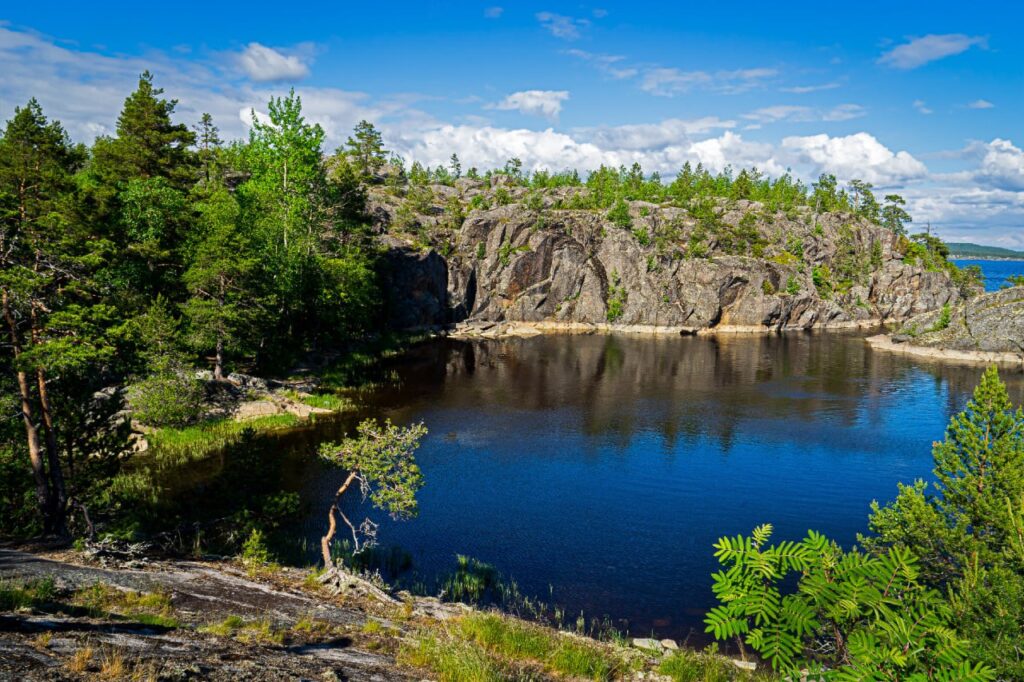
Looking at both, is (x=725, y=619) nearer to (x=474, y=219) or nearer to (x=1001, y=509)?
(x=1001, y=509)

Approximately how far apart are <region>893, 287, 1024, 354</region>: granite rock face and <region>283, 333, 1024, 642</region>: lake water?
1409cm

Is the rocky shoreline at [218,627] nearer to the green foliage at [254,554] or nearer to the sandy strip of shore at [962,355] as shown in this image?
the green foliage at [254,554]

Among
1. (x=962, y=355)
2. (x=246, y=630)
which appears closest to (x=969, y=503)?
(x=246, y=630)

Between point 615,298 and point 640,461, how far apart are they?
8246 centimetres

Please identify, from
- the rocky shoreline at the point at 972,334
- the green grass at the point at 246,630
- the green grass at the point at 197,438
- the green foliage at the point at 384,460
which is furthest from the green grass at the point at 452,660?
the rocky shoreline at the point at 972,334

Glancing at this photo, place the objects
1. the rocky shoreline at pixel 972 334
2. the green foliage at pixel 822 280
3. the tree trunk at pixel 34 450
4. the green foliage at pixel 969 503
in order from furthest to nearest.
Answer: the green foliage at pixel 822 280 < the rocky shoreline at pixel 972 334 < the tree trunk at pixel 34 450 < the green foliage at pixel 969 503

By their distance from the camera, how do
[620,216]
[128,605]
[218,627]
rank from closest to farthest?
[218,627] < [128,605] < [620,216]

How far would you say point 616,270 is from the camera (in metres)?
127

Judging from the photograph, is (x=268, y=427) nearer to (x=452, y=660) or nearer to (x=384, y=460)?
(x=384, y=460)

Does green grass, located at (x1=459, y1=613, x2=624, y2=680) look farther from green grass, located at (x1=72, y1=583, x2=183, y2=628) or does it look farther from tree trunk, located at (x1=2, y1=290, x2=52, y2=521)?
tree trunk, located at (x1=2, y1=290, x2=52, y2=521)

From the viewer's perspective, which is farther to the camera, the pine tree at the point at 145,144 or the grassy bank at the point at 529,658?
the pine tree at the point at 145,144

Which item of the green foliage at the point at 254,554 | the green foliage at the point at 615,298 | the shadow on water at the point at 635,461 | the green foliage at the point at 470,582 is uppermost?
the green foliage at the point at 615,298

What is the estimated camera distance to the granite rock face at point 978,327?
9488 cm

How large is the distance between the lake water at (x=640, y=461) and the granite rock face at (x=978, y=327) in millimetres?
14088
